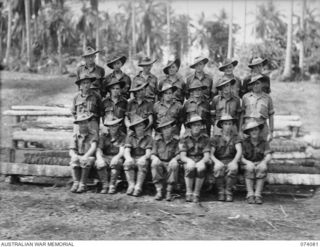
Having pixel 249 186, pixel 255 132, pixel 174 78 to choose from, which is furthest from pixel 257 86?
pixel 249 186

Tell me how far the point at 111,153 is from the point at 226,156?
189 cm

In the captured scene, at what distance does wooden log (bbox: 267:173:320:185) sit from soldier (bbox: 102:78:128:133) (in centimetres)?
259

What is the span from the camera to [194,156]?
21.6ft

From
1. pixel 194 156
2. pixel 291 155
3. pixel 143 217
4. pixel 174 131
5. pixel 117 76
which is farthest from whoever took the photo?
pixel 291 155

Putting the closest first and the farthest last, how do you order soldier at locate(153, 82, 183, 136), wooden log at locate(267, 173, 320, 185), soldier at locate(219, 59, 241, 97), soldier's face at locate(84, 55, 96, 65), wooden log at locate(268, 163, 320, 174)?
1. soldier at locate(153, 82, 183, 136)
2. wooden log at locate(267, 173, 320, 185)
3. soldier at locate(219, 59, 241, 97)
4. wooden log at locate(268, 163, 320, 174)
5. soldier's face at locate(84, 55, 96, 65)

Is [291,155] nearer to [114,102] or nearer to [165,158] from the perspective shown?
[165,158]

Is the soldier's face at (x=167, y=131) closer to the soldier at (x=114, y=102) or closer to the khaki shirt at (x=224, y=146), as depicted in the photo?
the khaki shirt at (x=224, y=146)

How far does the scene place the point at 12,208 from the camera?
19.7 ft

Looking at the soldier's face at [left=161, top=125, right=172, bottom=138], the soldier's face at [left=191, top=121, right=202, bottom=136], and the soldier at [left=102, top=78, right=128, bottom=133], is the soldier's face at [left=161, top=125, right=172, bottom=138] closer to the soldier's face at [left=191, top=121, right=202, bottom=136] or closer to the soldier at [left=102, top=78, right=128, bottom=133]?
the soldier's face at [left=191, top=121, right=202, bottom=136]

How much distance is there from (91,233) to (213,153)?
96.8 inches

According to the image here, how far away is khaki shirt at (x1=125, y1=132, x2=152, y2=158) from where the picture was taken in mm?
6738

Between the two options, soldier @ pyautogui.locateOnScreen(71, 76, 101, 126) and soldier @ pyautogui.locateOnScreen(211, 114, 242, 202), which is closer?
soldier @ pyautogui.locateOnScreen(211, 114, 242, 202)

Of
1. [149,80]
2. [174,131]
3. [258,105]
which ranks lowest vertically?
[174,131]

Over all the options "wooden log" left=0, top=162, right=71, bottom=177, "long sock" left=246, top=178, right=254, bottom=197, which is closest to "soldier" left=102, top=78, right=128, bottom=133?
"wooden log" left=0, top=162, right=71, bottom=177
